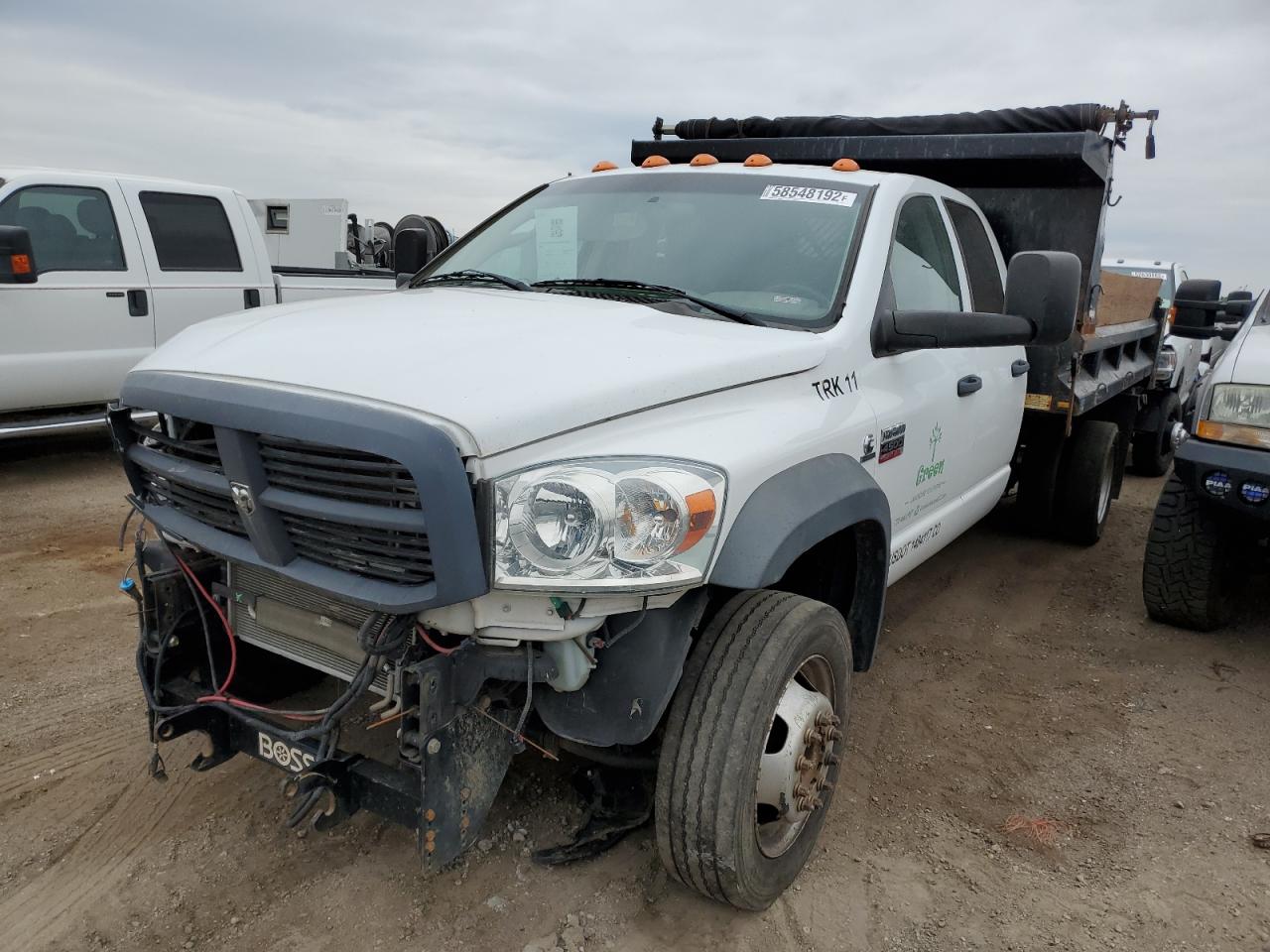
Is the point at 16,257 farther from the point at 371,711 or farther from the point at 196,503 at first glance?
the point at 371,711

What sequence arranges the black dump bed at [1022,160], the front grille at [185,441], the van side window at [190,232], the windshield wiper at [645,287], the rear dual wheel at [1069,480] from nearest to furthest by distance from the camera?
the front grille at [185,441] < the windshield wiper at [645,287] < the black dump bed at [1022,160] < the rear dual wheel at [1069,480] < the van side window at [190,232]

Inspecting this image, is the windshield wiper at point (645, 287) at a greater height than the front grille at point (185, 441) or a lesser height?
greater

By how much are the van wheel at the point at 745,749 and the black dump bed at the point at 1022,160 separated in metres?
2.91

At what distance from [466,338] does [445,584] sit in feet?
2.27

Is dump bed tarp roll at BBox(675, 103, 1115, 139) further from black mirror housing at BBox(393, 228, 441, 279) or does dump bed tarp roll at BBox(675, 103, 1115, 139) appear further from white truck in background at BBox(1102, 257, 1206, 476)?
white truck in background at BBox(1102, 257, 1206, 476)

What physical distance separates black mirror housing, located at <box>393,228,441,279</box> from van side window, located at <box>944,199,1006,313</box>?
227 cm

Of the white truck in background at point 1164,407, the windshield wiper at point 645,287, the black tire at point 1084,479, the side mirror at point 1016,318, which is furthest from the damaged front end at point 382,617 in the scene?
the white truck in background at point 1164,407

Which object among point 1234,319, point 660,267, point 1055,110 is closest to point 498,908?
point 660,267

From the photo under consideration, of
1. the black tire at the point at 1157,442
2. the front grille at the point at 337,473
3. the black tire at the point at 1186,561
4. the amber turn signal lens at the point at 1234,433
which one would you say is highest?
the front grille at the point at 337,473

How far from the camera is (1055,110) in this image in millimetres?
4926

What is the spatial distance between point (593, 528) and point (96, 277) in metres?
6.33

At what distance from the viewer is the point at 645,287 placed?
3.08 metres

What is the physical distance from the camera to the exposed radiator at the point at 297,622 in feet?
7.81

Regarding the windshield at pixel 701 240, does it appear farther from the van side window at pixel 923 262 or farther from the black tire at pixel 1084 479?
the black tire at pixel 1084 479
